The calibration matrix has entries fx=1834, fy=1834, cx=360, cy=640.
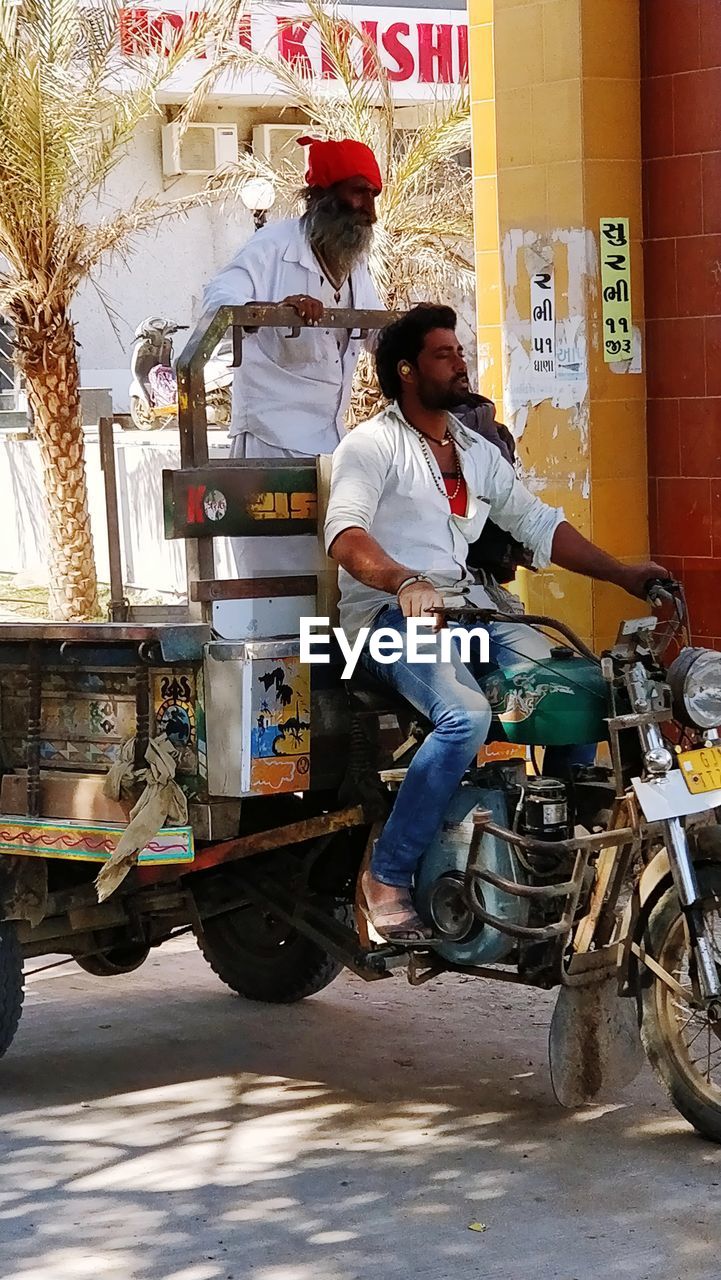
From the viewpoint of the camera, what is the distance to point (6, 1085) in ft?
16.9

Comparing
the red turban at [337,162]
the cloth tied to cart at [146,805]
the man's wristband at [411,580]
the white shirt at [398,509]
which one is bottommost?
the cloth tied to cart at [146,805]

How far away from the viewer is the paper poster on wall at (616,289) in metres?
7.47

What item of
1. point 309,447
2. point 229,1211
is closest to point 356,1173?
point 229,1211

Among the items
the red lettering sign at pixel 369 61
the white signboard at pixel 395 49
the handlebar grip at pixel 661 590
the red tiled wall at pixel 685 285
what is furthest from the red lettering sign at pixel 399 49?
the handlebar grip at pixel 661 590

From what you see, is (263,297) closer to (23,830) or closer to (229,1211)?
(23,830)

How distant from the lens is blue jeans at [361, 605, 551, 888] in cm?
436

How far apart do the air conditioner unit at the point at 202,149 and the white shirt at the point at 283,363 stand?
1329 cm

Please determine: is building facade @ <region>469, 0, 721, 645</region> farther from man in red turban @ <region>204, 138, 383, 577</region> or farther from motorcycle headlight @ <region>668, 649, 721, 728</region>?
motorcycle headlight @ <region>668, 649, 721, 728</region>

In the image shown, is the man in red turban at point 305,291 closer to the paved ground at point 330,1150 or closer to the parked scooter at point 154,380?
the paved ground at point 330,1150

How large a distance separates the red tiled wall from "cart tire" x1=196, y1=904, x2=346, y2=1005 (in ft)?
8.45

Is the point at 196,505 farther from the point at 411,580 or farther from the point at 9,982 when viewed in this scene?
the point at 9,982

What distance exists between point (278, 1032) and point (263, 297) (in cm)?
222

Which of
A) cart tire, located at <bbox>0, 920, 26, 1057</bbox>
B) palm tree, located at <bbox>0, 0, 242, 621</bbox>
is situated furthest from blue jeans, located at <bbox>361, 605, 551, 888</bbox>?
palm tree, located at <bbox>0, 0, 242, 621</bbox>

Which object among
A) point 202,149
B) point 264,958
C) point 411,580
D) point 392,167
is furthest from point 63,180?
point 202,149
